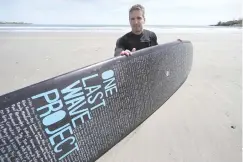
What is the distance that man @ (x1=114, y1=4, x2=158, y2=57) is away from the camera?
2512 mm

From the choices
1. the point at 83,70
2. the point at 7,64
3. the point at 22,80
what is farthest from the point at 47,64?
the point at 83,70

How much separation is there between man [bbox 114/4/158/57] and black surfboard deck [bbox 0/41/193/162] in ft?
0.78

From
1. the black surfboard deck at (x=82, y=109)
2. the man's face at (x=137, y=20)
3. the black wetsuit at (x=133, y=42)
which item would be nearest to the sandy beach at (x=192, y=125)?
the black surfboard deck at (x=82, y=109)

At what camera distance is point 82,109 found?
5.43 ft

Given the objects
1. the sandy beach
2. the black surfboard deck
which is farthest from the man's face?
the sandy beach

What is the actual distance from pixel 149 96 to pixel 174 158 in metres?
0.78

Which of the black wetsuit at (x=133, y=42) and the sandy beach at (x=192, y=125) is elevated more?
the black wetsuit at (x=133, y=42)

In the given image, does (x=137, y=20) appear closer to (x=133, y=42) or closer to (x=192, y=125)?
(x=133, y=42)

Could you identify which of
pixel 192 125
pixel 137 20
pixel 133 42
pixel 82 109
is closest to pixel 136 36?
pixel 133 42

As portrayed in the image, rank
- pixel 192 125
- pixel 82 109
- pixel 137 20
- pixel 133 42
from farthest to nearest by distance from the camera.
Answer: pixel 133 42 < pixel 137 20 < pixel 192 125 < pixel 82 109

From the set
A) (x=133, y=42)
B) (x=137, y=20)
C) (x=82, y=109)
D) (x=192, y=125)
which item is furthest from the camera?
(x=133, y=42)

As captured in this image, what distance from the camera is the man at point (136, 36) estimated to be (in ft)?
8.24

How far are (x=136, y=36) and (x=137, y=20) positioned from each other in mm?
209

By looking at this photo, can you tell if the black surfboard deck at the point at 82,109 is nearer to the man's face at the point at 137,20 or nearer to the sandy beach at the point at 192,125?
the sandy beach at the point at 192,125
